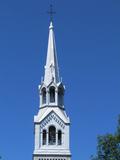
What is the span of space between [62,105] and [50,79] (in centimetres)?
289

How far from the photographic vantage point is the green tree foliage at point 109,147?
113ft

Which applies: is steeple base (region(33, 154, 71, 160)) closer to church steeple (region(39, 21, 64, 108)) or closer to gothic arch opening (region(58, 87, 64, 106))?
church steeple (region(39, 21, 64, 108))

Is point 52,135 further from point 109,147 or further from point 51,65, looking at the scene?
point 109,147

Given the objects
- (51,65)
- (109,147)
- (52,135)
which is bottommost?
(109,147)

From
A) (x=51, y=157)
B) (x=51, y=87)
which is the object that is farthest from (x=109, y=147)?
(x=51, y=87)

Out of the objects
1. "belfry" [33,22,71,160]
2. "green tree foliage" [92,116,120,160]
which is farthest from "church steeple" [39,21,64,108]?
"green tree foliage" [92,116,120,160]

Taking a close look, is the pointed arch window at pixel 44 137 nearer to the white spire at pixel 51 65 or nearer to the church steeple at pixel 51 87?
the church steeple at pixel 51 87

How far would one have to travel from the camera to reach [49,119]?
66.1 m

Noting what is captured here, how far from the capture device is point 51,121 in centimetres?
6606

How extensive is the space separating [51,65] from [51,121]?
20.7ft

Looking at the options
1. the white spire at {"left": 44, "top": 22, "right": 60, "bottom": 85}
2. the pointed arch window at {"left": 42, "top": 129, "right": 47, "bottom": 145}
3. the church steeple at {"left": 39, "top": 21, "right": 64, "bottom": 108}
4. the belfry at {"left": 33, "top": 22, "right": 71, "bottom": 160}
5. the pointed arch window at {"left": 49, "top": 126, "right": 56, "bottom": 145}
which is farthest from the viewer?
the white spire at {"left": 44, "top": 22, "right": 60, "bottom": 85}

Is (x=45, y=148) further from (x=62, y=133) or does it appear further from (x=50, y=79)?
(x=50, y=79)

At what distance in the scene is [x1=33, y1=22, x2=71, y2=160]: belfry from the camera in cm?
6400

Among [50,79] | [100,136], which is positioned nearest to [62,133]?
[50,79]
